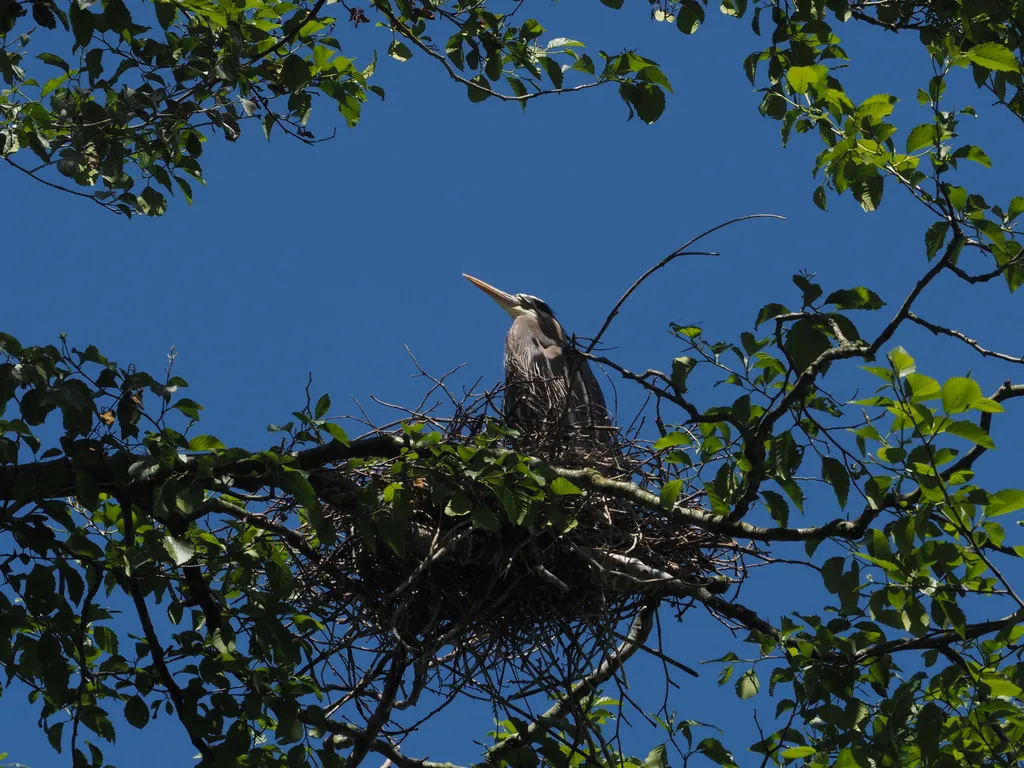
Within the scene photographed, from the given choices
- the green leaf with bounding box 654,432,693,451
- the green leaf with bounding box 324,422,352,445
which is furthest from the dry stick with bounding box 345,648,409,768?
the green leaf with bounding box 654,432,693,451

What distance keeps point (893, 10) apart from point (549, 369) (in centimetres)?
237

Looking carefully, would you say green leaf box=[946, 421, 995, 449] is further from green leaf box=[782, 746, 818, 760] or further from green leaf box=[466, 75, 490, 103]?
green leaf box=[466, 75, 490, 103]

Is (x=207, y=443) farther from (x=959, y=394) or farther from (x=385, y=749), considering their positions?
(x=959, y=394)

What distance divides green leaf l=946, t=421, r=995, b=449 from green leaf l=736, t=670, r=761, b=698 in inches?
40.5

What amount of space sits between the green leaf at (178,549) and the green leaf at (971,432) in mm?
1774

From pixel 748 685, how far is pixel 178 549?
155 centimetres

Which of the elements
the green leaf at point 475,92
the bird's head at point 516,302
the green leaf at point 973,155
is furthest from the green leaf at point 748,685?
the bird's head at point 516,302

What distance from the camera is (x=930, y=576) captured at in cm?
282

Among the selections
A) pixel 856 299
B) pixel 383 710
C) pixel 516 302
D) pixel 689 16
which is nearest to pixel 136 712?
pixel 383 710

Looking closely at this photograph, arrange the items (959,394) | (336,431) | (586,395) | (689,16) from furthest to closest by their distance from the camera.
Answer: (586,395), (689,16), (336,431), (959,394)

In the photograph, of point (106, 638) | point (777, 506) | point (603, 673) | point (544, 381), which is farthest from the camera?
point (544, 381)

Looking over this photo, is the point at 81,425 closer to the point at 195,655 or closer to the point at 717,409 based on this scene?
the point at 195,655

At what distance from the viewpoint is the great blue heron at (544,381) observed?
13.3ft

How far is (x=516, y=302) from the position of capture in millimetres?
6895
